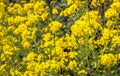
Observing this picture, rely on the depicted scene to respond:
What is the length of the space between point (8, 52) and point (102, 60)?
3.99ft

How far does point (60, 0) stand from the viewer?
20.7 ft

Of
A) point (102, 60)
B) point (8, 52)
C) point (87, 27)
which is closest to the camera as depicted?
point (102, 60)

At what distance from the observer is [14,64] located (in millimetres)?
4719

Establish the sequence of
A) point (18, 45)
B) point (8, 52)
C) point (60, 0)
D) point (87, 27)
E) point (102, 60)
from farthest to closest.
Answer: point (60, 0)
point (18, 45)
point (8, 52)
point (87, 27)
point (102, 60)

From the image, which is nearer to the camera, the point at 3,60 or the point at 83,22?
the point at 83,22

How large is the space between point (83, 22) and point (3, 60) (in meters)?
1.11

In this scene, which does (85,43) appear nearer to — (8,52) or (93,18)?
(93,18)

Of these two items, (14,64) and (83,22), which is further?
(14,64)

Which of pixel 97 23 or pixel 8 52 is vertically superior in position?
pixel 97 23

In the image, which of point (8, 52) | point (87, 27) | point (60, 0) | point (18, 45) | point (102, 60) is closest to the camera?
point (102, 60)

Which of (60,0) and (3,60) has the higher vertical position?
(60,0)

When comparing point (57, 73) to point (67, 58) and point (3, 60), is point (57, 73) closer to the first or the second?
point (67, 58)

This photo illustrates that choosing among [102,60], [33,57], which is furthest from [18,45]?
[102,60]

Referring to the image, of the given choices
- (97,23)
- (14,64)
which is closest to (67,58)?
(97,23)
